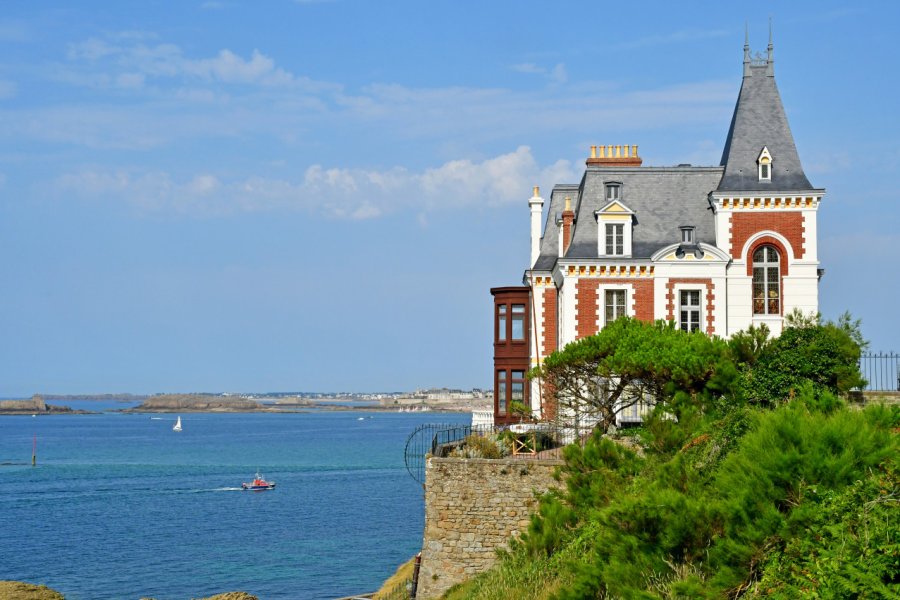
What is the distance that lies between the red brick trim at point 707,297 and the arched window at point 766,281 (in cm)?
158

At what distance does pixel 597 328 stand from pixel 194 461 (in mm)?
85843

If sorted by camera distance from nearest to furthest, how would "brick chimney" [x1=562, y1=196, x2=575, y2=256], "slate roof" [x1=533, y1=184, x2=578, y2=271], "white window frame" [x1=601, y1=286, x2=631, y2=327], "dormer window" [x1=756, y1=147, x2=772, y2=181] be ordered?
"dormer window" [x1=756, y1=147, x2=772, y2=181] → "white window frame" [x1=601, y1=286, x2=631, y2=327] → "brick chimney" [x1=562, y1=196, x2=575, y2=256] → "slate roof" [x1=533, y1=184, x2=578, y2=271]

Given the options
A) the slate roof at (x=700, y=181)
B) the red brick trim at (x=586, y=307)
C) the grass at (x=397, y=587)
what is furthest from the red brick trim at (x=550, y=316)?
the grass at (x=397, y=587)

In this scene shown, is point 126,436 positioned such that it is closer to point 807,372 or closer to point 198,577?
point 198,577

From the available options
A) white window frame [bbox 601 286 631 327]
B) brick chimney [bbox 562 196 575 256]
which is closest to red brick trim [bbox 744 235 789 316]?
white window frame [bbox 601 286 631 327]

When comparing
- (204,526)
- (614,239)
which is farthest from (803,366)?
(204,526)

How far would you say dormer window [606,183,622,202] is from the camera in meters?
38.1

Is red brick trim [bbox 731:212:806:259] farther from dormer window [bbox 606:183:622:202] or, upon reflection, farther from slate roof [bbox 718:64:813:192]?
dormer window [bbox 606:183:622:202]

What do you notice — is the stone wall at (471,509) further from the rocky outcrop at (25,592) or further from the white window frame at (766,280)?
the rocky outcrop at (25,592)

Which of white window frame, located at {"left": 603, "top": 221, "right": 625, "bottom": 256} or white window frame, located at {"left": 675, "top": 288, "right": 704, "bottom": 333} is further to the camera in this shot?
white window frame, located at {"left": 603, "top": 221, "right": 625, "bottom": 256}

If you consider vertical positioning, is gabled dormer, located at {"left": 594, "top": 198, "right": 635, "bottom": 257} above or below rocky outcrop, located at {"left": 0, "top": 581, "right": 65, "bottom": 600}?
above

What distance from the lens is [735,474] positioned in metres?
14.4

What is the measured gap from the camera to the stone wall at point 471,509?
89.9ft

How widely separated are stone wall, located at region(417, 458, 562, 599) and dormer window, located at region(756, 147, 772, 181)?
15.0 meters
